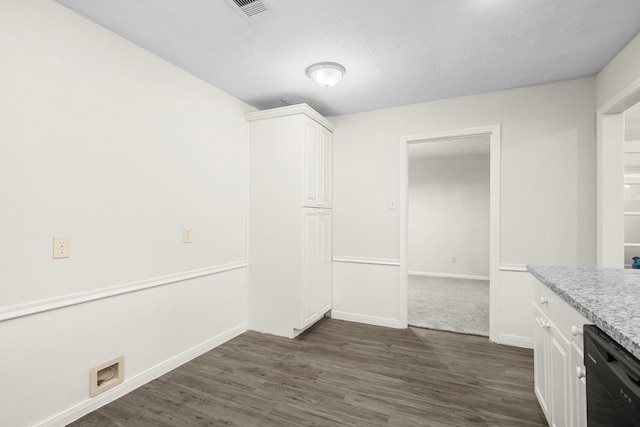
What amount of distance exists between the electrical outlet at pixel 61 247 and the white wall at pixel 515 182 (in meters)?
2.54

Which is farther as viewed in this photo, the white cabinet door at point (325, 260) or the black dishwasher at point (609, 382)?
the white cabinet door at point (325, 260)

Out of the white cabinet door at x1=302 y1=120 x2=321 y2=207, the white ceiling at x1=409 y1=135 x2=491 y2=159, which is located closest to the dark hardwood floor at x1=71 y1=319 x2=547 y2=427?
the white cabinet door at x1=302 y1=120 x2=321 y2=207

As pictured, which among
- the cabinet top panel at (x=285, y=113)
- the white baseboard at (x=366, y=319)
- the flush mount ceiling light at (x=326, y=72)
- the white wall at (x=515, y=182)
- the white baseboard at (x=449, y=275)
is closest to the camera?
the flush mount ceiling light at (x=326, y=72)

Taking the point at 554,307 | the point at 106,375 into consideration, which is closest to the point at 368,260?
the point at 554,307

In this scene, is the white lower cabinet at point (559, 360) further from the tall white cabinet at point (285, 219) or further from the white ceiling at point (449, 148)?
the white ceiling at point (449, 148)

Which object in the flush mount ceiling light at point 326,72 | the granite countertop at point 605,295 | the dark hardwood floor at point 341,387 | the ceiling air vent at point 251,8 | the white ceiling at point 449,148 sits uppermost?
the white ceiling at point 449,148

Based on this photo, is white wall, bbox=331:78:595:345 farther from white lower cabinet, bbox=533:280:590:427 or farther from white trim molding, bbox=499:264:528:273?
white lower cabinet, bbox=533:280:590:427

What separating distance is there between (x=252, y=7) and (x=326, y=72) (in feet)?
2.60

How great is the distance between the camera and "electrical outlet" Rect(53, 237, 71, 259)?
1698mm

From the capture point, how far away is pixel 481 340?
9.65 ft

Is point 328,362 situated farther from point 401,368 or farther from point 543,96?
point 543,96

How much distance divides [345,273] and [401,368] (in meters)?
1.30

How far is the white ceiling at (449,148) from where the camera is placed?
512cm

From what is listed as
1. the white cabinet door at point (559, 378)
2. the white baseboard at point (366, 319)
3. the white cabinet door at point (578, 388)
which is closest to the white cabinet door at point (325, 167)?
the white baseboard at point (366, 319)
